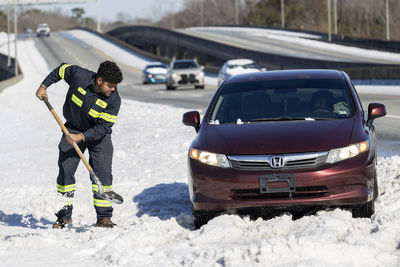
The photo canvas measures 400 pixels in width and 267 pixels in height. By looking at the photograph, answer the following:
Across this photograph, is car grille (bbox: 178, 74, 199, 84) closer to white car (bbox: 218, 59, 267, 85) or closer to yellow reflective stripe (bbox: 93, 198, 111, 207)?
white car (bbox: 218, 59, 267, 85)

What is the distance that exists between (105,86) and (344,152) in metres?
2.23

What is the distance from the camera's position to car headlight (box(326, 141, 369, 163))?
280 inches

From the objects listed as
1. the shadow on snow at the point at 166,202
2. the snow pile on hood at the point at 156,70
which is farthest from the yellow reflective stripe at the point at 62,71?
the snow pile on hood at the point at 156,70

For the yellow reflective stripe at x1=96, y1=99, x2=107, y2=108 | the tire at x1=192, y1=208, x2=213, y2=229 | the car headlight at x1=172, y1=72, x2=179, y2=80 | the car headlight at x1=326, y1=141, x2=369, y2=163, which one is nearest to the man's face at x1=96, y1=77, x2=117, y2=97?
the yellow reflective stripe at x1=96, y1=99, x2=107, y2=108

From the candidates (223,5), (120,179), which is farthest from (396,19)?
(120,179)

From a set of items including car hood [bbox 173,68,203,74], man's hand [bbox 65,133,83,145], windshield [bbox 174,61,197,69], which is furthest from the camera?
windshield [bbox 174,61,197,69]

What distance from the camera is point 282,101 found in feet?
27.7

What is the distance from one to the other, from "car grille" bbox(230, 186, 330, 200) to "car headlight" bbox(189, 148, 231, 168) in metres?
0.27

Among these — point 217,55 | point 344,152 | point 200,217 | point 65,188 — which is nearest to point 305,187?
point 344,152

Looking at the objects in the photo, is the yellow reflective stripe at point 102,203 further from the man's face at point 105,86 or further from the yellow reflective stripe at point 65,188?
the man's face at point 105,86

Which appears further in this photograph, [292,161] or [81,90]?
[81,90]

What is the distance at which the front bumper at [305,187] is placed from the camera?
7.02 metres

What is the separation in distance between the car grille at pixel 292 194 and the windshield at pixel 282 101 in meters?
1.12

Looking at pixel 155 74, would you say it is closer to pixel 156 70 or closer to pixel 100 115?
pixel 156 70
